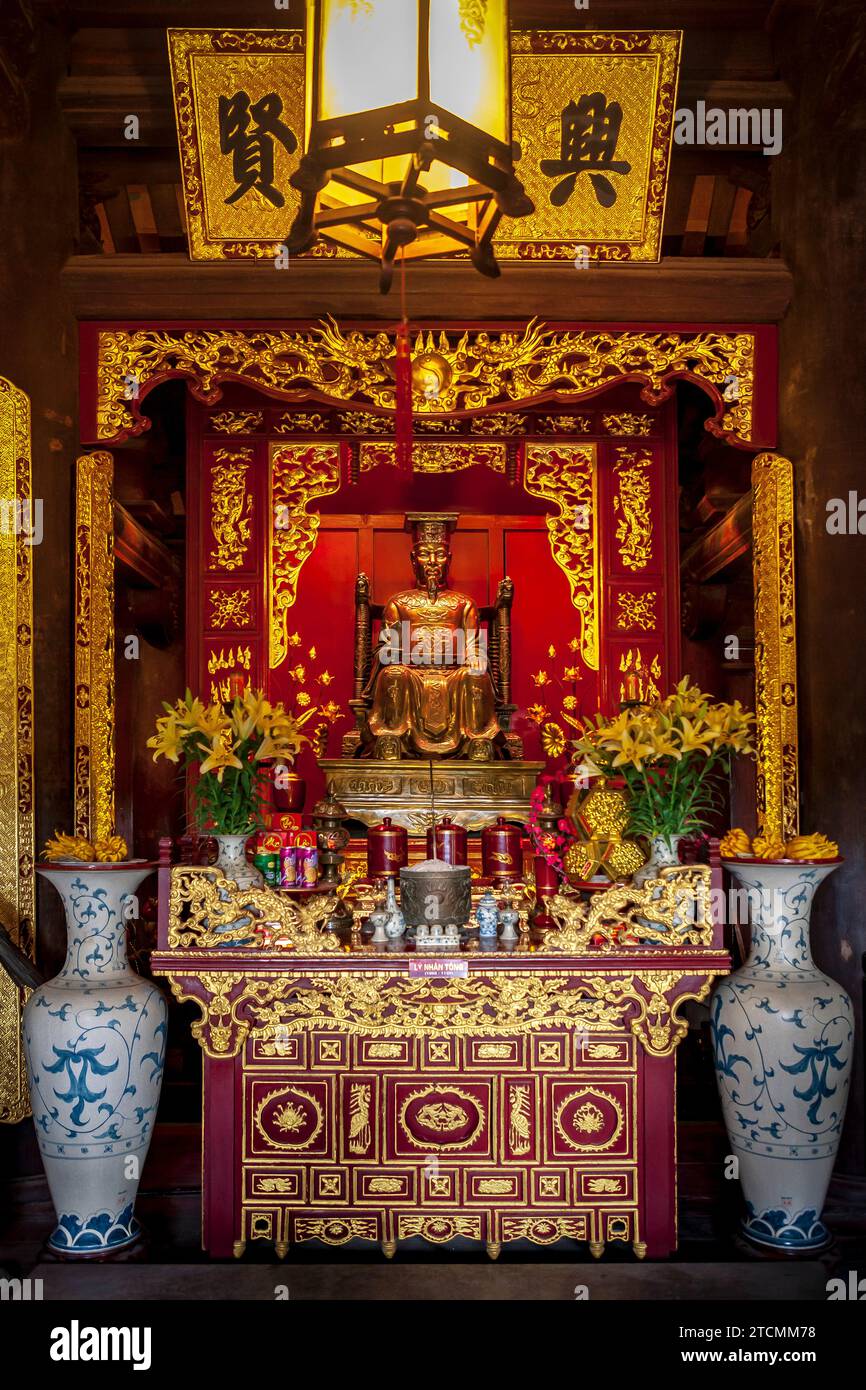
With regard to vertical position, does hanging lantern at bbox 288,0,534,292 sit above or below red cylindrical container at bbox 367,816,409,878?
above

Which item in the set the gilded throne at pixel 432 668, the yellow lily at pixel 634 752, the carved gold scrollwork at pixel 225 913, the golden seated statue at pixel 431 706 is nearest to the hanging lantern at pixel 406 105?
the yellow lily at pixel 634 752

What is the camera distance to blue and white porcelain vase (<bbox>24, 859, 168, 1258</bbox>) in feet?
9.42

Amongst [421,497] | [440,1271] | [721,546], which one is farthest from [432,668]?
[440,1271]

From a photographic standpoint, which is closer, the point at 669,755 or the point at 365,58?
the point at 365,58

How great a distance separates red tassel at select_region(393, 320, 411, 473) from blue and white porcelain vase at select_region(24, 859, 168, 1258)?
141 cm

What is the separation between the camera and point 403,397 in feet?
9.07

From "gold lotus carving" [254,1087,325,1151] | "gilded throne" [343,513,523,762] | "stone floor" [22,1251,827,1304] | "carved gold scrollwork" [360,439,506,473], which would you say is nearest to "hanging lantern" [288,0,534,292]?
"gold lotus carving" [254,1087,325,1151]

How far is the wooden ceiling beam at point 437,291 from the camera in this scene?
3.78 m

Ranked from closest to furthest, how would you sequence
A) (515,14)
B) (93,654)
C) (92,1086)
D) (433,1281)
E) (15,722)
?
(433,1281)
(92,1086)
(15,722)
(93,654)
(515,14)

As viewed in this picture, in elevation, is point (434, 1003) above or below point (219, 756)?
below

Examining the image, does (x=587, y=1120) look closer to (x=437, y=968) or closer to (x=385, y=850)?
(x=437, y=968)

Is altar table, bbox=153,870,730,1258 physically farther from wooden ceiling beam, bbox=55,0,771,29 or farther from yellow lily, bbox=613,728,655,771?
wooden ceiling beam, bbox=55,0,771,29

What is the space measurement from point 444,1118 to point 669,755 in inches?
47.3

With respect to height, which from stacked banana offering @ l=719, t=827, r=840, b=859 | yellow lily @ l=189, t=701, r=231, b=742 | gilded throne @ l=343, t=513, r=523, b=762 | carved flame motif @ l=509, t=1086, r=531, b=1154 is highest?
gilded throne @ l=343, t=513, r=523, b=762
